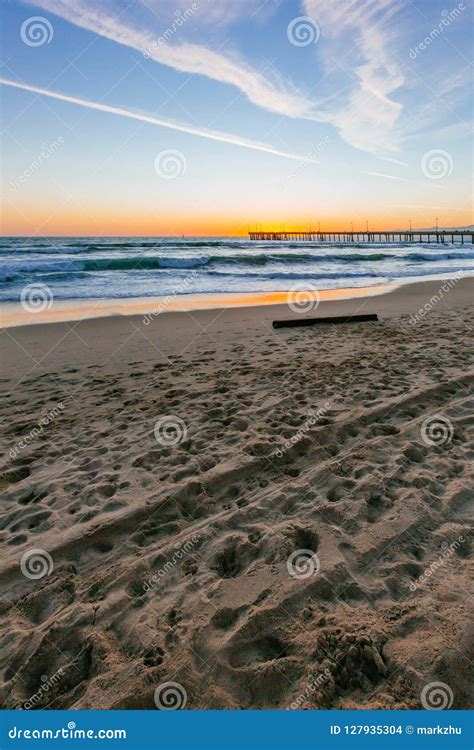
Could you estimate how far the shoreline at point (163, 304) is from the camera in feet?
41.8

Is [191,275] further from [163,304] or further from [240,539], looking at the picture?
[240,539]

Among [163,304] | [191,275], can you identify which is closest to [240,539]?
[163,304]

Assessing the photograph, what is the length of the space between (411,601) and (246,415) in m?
3.02

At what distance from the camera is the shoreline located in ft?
41.8

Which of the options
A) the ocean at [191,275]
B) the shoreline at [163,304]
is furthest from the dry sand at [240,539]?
the ocean at [191,275]

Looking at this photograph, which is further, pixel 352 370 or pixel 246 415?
pixel 352 370

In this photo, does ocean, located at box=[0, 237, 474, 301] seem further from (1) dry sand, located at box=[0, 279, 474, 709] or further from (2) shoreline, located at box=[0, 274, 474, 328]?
(1) dry sand, located at box=[0, 279, 474, 709]

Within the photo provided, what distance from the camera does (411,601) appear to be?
8.47ft

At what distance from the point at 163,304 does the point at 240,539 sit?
12.5 metres

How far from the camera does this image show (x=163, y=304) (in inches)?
584

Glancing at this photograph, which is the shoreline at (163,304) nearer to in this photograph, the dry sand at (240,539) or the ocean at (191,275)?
the ocean at (191,275)

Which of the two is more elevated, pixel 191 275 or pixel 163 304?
pixel 191 275

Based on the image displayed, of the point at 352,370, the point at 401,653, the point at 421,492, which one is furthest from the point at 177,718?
the point at 352,370

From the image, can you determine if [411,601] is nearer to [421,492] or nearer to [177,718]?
[421,492]
